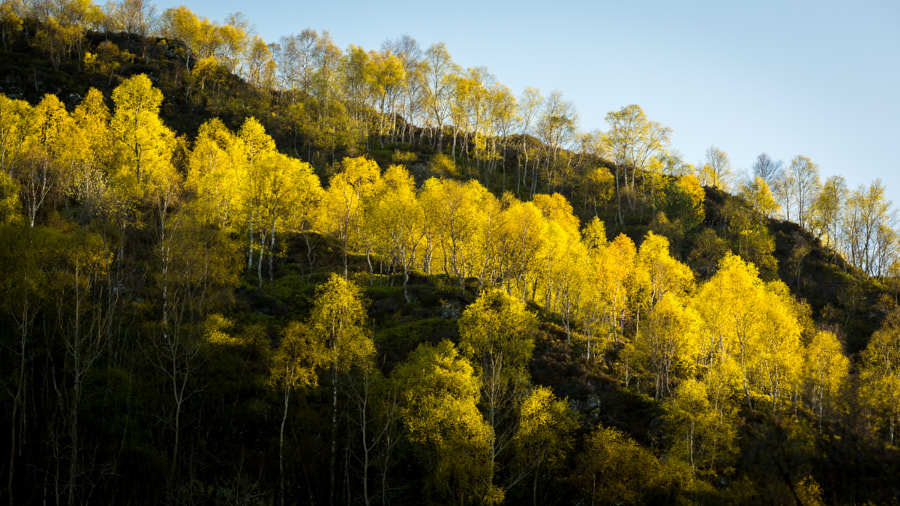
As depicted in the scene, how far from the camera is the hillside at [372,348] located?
3003cm

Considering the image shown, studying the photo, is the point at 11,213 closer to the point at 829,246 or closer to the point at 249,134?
the point at 249,134

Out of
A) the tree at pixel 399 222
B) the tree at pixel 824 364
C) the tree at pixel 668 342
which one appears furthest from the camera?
the tree at pixel 399 222

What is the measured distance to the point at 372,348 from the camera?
3403 cm

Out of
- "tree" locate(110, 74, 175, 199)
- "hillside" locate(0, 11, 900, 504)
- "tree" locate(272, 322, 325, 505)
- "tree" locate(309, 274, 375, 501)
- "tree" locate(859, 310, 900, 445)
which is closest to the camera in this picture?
"hillside" locate(0, 11, 900, 504)

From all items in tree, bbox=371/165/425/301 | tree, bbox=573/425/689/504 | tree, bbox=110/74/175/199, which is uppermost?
tree, bbox=110/74/175/199

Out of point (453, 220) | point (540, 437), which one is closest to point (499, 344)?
point (540, 437)

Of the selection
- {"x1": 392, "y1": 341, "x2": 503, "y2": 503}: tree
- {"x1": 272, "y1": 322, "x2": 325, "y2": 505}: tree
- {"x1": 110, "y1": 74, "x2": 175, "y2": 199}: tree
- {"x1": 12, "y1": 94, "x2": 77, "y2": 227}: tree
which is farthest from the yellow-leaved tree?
{"x1": 12, "y1": 94, "x2": 77, "y2": 227}: tree

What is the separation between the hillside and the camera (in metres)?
30.0

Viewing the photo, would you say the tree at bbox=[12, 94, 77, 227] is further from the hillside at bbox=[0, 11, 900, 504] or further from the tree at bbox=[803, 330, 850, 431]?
the tree at bbox=[803, 330, 850, 431]

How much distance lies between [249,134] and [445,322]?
33.5 m

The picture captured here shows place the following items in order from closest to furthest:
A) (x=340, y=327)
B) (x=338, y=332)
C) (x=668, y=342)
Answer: (x=340, y=327), (x=338, y=332), (x=668, y=342)

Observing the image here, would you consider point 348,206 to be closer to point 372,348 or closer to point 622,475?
point 372,348

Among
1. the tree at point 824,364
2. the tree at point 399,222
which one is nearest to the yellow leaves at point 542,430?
the tree at point 824,364

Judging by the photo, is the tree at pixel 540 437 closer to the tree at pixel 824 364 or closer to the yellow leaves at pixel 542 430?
the yellow leaves at pixel 542 430
